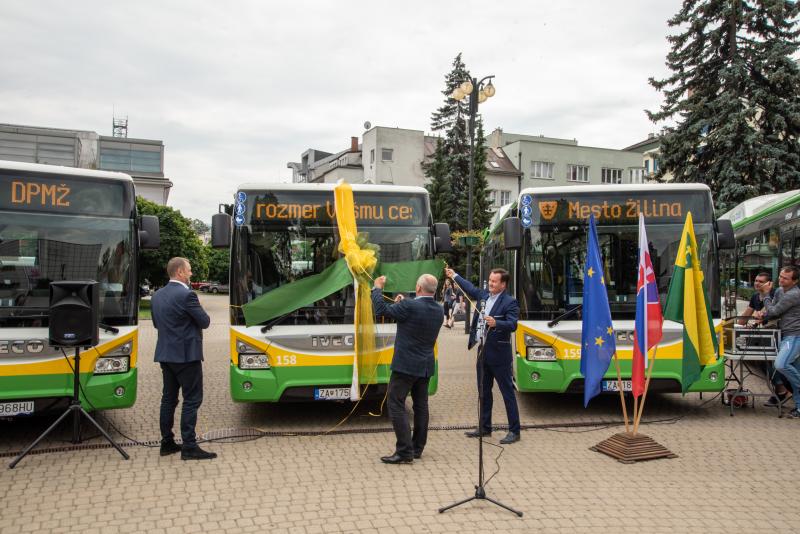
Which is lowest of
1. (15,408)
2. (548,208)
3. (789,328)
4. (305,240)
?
(15,408)

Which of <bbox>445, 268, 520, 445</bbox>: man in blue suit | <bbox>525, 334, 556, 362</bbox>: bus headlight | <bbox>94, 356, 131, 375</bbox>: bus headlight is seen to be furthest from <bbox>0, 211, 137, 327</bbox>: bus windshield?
<bbox>525, 334, 556, 362</bbox>: bus headlight

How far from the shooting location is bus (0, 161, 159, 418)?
6.93 m

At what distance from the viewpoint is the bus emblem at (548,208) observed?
8.76 meters

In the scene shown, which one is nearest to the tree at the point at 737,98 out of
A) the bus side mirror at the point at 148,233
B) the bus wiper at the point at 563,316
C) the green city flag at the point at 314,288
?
the bus wiper at the point at 563,316

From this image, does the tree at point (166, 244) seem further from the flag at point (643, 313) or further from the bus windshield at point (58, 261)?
the flag at point (643, 313)

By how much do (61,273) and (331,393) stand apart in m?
3.12

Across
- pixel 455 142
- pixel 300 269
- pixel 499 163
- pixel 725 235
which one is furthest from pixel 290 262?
pixel 499 163

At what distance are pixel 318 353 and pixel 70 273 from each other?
2733mm

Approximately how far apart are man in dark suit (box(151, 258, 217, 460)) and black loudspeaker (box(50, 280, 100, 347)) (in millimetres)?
581

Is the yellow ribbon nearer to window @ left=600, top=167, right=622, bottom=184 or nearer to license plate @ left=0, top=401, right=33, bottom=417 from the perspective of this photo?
license plate @ left=0, top=401, right=33, bottom=417

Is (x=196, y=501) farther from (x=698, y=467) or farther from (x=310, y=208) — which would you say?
(x=698, y=467)

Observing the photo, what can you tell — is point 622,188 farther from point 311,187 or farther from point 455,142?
point 455,142

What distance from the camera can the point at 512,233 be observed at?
8539mm

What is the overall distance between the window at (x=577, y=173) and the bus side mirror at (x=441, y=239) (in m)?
51.4
